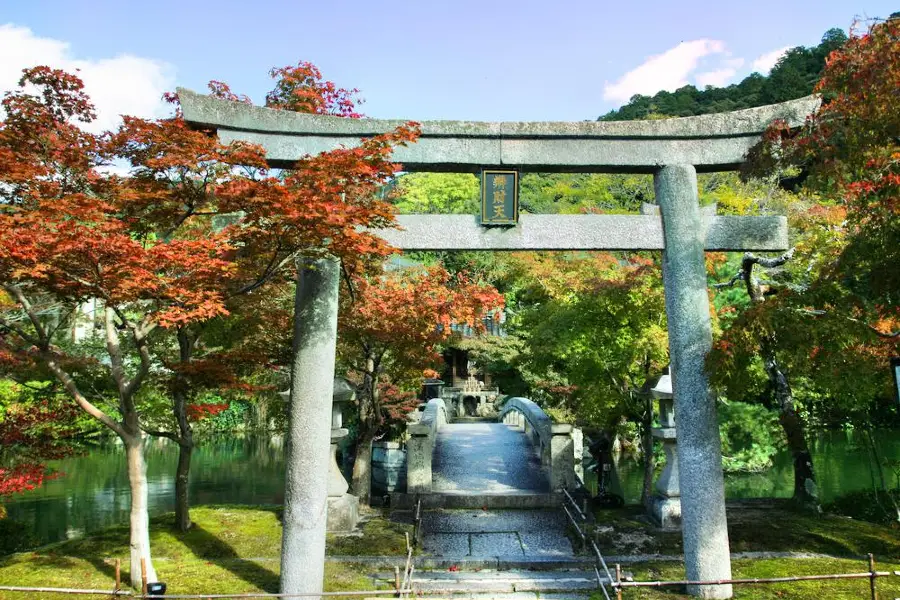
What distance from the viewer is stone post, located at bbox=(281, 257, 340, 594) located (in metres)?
6.76

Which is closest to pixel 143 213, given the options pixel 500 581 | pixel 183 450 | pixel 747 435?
pixel 183 450

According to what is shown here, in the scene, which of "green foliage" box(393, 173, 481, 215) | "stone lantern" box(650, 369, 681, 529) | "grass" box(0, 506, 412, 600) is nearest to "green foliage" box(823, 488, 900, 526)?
"stone lantern" box(650, 369, 681, 529)

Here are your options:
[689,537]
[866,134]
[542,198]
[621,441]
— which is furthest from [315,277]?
[542,198]

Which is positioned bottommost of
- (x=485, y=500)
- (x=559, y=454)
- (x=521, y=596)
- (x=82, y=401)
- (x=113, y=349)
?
(x=521, y=596)

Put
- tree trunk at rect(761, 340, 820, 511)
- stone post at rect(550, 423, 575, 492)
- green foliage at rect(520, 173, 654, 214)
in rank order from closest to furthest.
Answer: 1. tree trunk at rect(761, 340, 820, 511)
2. stone post at rect(550, 423, 575, 492)
3. green foliage at rect(520, 173, 654, 214)

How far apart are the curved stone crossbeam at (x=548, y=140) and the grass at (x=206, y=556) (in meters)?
4.88

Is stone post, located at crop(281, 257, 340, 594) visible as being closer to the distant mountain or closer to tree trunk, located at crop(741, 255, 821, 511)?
tree trunk, located at crop(741, 255, 821, 511)

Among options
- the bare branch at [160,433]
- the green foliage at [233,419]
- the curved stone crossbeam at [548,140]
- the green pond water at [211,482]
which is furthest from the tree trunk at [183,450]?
the green foliage at [233,419]

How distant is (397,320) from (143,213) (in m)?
4.76

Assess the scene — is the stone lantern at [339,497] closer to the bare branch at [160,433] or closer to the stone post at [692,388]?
the bare branch at [160,433]

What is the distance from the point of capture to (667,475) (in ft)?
33.6

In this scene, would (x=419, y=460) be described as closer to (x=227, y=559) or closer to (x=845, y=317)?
(x=227, y=559)

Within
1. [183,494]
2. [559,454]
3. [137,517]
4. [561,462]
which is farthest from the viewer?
[559,454]

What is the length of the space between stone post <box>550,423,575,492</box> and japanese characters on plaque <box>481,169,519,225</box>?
5990 millimetres
